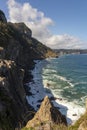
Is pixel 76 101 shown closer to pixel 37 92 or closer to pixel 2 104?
pixel 37 92

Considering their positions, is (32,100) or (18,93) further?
(32,100)

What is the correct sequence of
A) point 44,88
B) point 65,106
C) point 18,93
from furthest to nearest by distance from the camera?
point 44,88 → point 65,106 → point 18,93

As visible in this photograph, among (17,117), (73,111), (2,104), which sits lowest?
(73,111)

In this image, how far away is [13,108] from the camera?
44.1m

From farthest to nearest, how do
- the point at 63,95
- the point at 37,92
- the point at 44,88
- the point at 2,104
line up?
the point at 44,88 → the point at 37,92 → the point at 63,95 → the point at 2,104

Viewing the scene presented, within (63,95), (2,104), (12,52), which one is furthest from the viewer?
(12,52)

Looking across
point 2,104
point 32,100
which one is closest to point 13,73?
point 32,100

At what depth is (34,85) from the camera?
100500mm

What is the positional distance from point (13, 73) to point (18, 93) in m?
5.83

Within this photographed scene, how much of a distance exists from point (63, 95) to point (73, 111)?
17.4 metres

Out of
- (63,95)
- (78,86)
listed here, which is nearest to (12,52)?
(78,86)

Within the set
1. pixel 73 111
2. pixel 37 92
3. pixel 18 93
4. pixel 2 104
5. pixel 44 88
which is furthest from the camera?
pixel 44 88

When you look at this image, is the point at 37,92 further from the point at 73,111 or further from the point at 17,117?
the point at 17,117

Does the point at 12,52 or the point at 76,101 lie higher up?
the point at 12,52
